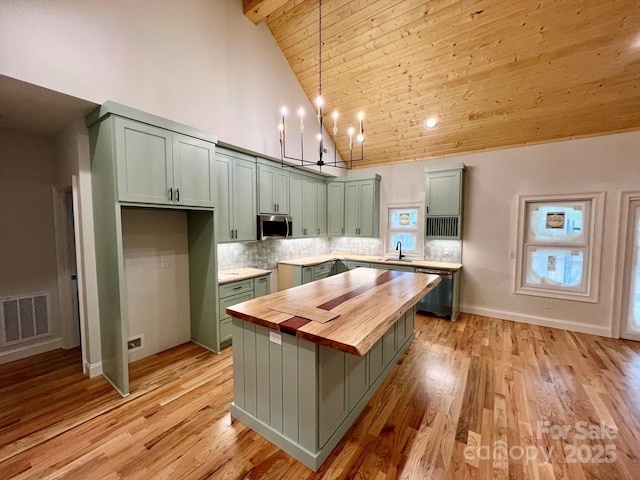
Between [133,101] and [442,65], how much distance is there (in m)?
3.70

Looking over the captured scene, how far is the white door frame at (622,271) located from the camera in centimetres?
357

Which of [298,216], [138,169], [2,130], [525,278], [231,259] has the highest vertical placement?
[2,130]

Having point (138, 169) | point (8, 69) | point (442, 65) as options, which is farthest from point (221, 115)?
point (442, 65)

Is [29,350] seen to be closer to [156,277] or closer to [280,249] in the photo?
[156,277]

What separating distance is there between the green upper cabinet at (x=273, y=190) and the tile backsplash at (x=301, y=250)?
623 mm

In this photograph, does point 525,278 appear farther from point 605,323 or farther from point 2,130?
point 2,130

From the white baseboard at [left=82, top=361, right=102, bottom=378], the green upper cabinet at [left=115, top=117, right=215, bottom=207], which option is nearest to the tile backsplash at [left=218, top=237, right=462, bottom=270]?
the green upper cabinet at [left=115, top=117, right=215, bottom=207]

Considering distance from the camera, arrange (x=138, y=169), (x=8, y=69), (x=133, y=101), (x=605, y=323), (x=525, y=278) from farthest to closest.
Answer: (x=525, y=278), (x=605, y=323), (x=133, y=101), (x=138, y=169), (x=8, y=69)

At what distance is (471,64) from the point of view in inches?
133

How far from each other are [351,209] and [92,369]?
450 cm

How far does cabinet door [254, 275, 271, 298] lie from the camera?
3672mm

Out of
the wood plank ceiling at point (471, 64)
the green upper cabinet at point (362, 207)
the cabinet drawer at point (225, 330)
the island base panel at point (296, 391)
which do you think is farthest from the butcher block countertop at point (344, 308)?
the wood plank ceiling at point (471, 64)

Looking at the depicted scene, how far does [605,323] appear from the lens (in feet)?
12.2

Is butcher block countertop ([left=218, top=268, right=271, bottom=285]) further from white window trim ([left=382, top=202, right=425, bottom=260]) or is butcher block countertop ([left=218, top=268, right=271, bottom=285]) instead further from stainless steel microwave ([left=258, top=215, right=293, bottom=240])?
white window trim ([left=382, top=202, right=425, bottom=260])
